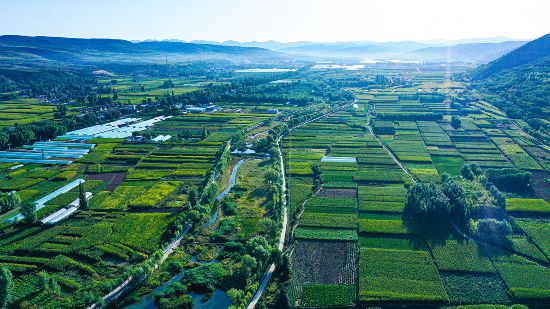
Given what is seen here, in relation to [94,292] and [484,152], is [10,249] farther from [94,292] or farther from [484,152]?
[484,152]

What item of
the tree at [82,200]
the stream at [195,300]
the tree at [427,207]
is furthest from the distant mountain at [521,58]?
the tree at [82,200]

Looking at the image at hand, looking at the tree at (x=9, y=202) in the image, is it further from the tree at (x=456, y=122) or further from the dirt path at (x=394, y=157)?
the tree at (x=456, y=122)

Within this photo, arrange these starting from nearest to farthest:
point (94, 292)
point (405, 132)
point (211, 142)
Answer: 1. point (94, 292)
2. point (211, 142)
3. point (405, 132)

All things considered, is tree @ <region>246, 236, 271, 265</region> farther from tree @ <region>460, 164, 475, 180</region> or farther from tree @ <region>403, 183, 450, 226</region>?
tree @ <region>460, 164, 475, 180</region>

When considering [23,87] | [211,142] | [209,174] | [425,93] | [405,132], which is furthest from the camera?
[23,87]

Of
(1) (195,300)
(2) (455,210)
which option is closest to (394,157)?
(2) (455,210)

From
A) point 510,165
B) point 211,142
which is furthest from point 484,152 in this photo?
point 211,142
